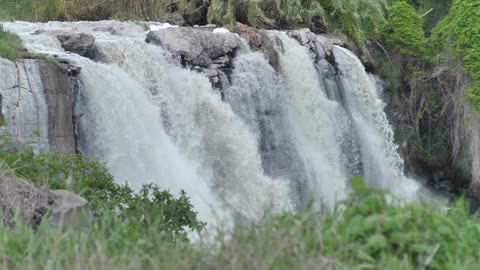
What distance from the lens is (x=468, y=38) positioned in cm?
1955

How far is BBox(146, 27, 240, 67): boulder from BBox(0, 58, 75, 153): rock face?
3.29 m

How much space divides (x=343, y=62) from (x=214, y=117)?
19.2 feet

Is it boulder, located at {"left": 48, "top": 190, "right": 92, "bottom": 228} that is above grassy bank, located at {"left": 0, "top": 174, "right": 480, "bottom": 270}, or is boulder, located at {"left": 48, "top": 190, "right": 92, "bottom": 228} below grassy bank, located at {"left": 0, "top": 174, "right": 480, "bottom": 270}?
below

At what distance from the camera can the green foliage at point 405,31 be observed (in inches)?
850

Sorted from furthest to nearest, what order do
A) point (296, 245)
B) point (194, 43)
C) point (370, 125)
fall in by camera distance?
1. point (370, 125)
2. point (194, 43)
3. point (296, 245)

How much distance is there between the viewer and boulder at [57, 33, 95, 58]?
44.2 ft

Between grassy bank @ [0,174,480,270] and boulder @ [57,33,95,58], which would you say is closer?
grassy bank @ [0,174,480,270]

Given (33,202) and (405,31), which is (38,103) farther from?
(405,31)

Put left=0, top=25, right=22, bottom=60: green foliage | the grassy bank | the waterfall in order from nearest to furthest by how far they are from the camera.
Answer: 1. the grassy bank
2. left=0, top=25, right=22, bottom=60: green foliage
3. the waterfall

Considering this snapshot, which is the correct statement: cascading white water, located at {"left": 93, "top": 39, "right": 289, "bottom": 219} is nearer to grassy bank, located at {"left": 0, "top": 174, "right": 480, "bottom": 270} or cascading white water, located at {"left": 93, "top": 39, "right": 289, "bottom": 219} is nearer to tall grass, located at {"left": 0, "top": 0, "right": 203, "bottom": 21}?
tall grass, located at {"left": 0, "top": 0, "right": 203, "bottom": 21}

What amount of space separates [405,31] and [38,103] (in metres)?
13.1

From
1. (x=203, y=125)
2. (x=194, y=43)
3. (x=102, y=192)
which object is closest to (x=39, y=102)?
(x=102, y=192)

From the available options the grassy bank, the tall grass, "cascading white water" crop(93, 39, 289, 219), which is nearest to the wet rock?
the tall grass

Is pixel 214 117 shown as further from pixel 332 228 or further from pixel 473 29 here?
pixel 332 228
